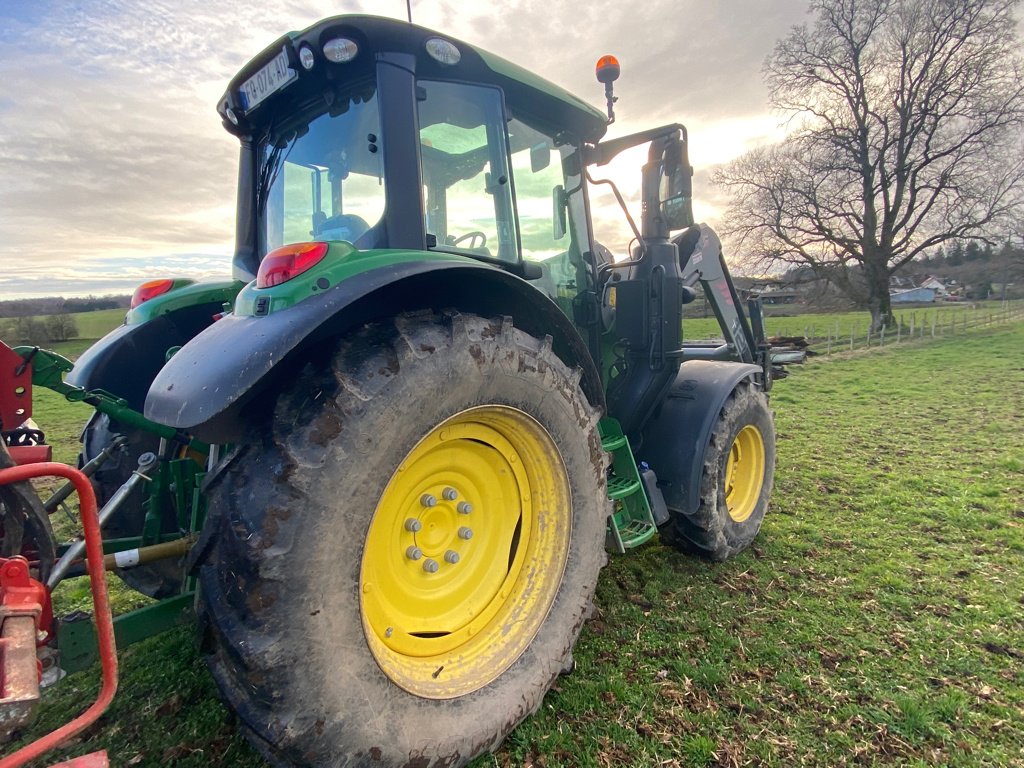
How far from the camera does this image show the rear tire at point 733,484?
3.47 meters

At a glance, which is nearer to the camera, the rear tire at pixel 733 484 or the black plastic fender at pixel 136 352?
the black plastic fender at pixel 136 352

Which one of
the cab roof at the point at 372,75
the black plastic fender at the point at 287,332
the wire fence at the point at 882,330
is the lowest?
the wire fence at the point at 882,330

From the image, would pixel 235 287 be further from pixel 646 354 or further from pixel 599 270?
pixel 646 354

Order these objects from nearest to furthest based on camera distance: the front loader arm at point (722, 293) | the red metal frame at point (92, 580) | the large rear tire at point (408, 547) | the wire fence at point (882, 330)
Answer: the red metal frame at point (92, 580)
the large rear tire at point (408, 547)
the front loader arm at point (722, 293)
the wire fence at point (882, 330)

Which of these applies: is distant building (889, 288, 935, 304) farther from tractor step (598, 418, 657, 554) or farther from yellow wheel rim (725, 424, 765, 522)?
tractor step (598, 418, 657, 554)

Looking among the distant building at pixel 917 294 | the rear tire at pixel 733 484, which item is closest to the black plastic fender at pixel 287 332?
the rear tire at pixel 733 484

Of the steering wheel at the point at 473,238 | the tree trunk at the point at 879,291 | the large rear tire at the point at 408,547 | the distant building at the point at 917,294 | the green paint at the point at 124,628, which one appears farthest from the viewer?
the distant building at the point at 917,294

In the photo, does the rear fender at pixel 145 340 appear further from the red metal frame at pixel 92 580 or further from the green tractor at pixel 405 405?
the red metal frame at pixel 92 580

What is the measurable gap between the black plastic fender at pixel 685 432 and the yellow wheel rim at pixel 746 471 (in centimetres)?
55

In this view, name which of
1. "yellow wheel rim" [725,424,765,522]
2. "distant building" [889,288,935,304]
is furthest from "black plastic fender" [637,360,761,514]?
"distant building" [889,288,935,304]

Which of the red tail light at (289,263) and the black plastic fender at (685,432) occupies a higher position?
the red tail light at (289,263)

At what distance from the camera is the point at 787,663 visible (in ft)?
8.73

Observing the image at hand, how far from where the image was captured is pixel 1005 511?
14.8 feet

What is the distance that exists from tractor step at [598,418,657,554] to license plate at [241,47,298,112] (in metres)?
2.19
